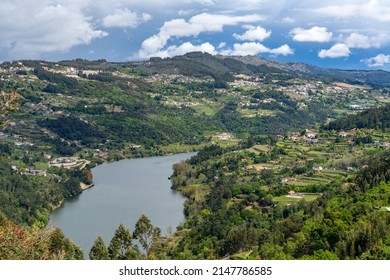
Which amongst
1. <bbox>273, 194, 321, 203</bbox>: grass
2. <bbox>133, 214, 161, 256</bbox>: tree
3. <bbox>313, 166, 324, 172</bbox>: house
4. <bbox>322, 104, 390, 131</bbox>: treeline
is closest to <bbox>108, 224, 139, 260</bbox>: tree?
<bbox>133, 214, 161, 256</bbox>: tree

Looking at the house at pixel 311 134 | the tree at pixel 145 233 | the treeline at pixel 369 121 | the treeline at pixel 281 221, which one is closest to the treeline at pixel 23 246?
the treeline at pixel 281 221

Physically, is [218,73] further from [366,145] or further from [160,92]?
[366,145]

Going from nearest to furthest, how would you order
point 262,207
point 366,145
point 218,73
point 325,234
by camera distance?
point 325,234 < point 262,207 < point 366,145 < point 218,73

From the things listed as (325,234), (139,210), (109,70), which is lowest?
(139,210)

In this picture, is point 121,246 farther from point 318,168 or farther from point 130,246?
point 318,168

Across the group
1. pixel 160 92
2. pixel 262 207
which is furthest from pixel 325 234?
pixel 160 92

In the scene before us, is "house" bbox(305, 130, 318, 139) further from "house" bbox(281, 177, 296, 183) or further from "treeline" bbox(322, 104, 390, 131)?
"house" bbox(281, 177, 296, 183)
